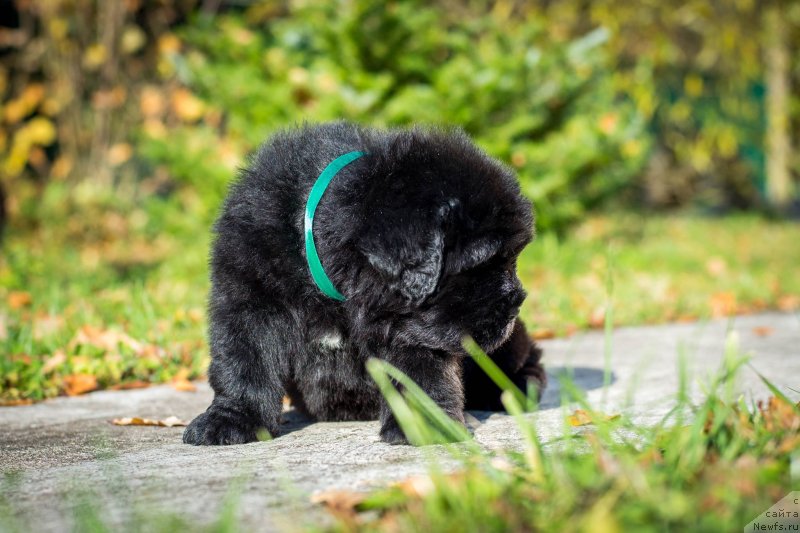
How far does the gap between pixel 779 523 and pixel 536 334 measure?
3376 millimetres

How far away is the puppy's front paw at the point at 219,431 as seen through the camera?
104 inches

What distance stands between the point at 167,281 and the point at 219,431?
13.7 feet

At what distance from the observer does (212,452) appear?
8.24 feet

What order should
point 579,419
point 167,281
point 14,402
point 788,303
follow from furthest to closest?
point 167,281 < point 788,303 < point 14,402 < point 579,419

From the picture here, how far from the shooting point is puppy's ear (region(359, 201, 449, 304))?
98.7 inches

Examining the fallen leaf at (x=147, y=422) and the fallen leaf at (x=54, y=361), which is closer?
the fallen leaf at (x=147, y=422)

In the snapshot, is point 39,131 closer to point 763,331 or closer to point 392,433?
point 763,331

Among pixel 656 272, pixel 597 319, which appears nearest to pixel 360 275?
pixel 597 319

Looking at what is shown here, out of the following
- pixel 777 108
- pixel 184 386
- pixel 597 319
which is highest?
pixel 777 108

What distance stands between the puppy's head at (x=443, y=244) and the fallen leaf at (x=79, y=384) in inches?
69.9

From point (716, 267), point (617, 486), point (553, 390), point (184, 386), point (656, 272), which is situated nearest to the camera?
point (617, 486)

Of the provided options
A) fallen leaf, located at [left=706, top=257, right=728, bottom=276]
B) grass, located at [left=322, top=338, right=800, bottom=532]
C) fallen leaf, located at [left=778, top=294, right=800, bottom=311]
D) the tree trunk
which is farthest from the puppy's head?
the tree trunk

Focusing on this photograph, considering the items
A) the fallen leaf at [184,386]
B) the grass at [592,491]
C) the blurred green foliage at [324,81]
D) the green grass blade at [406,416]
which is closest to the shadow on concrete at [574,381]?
the green grass blade at [406,416]

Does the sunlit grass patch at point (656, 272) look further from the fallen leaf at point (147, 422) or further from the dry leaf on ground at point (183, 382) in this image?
the fallen leaf at point (147, 422)
